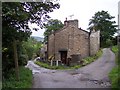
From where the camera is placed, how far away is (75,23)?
44.2 meters

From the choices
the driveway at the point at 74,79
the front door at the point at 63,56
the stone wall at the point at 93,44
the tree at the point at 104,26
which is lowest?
the driveway at the point at 74,79

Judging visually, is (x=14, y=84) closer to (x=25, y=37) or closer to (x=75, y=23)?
(x=25, y=37)

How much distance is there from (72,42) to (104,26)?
29.4m

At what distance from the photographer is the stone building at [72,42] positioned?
141 ft

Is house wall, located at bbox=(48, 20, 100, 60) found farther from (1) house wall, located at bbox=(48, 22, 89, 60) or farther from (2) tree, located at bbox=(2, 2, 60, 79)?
(2) tree, located at bbox=(2, 2, 60, 79)

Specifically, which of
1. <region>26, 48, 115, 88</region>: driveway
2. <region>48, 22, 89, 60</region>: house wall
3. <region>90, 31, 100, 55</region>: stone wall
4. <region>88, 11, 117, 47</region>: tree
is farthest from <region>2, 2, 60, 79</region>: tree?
<region>88, 11, 117, 47</region>: tree

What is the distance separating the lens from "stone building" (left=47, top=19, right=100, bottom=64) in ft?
141

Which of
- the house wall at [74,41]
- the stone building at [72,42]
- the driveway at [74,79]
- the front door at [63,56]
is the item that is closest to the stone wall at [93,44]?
the stone building at [72,42]

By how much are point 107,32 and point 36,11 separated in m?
55.1

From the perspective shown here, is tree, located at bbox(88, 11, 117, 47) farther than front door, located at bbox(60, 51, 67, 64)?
Yes

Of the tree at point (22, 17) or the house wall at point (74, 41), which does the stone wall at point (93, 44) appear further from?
the tree at point (22, 17)

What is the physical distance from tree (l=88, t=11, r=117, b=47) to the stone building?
2055 centimetres

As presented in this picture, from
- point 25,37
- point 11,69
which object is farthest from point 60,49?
point 25,37

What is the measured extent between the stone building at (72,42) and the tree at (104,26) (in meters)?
20.5
